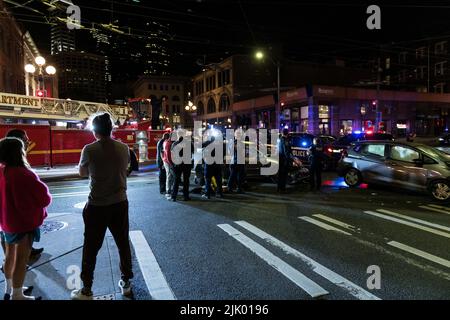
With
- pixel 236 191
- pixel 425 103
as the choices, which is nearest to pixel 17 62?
pixel 236 191

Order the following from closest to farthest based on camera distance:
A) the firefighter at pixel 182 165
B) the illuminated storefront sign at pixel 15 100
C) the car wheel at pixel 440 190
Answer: the car wheel at pixel 440 190 → the firefighter at pixel 182 165 → the illuminated storefront sign at pixel 15 100

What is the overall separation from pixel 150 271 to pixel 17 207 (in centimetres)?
181

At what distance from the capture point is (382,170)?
10.9 meters

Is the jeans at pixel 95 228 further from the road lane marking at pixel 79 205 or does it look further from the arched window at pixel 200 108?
the arched window at pixel 200 108

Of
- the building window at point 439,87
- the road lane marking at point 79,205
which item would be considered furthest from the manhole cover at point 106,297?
the building window at point 439,87

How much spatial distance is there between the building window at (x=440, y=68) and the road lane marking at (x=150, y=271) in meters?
59.1

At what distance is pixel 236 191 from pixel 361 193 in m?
3.55

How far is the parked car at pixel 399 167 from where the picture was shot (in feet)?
Result: 31.3

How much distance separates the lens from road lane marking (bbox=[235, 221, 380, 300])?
4.13 m

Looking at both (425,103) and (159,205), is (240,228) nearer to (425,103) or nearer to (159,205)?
(159,205)

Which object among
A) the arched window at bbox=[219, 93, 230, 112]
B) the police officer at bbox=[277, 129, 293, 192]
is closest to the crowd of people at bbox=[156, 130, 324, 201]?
the police officer at bbox=[277, 129, 293, 192]

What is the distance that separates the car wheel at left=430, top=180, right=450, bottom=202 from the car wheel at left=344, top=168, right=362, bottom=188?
2.39 meters

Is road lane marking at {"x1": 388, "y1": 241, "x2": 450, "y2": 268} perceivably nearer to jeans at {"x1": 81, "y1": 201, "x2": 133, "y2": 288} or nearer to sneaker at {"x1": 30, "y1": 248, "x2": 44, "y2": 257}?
jeans at {"x1": 81, "y1": 201, "x2": 133, "y2": 288}
